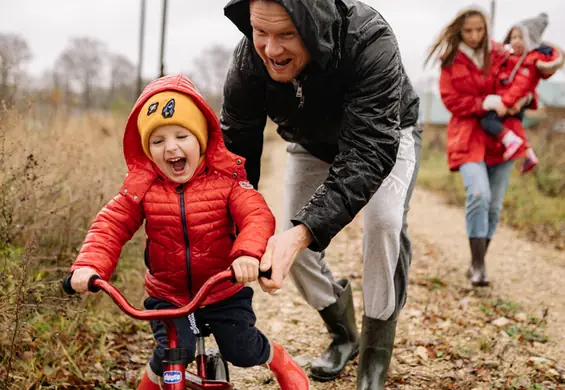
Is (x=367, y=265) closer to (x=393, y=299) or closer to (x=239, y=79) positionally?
(x=393, y=299)

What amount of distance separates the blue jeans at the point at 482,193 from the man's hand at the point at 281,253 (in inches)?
125

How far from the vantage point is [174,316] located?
2170 millimetres

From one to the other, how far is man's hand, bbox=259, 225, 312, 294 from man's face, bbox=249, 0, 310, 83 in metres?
0.66

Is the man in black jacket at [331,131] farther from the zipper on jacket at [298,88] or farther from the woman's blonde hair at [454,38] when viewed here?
the woman's blonde hair at [454,38]

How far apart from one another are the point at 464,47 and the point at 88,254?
4024 millimetres

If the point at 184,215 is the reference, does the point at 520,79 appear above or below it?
above

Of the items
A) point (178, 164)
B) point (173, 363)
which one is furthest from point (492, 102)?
point (173, 363)

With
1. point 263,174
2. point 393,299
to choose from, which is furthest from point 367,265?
point 263,174

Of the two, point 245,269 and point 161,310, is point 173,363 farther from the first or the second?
point 245,269

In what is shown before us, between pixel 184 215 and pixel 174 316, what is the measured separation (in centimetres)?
51

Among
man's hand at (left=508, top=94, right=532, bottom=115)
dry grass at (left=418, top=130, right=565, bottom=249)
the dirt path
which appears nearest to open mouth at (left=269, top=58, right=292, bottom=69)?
the dirt path

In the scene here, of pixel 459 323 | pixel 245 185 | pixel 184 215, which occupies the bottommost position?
pixel 459 323

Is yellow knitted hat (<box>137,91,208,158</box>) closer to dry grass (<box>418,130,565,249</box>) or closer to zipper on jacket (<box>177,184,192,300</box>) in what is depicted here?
zipper on jacket (<box>177,184,192,300</box>)

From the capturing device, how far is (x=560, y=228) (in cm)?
810
